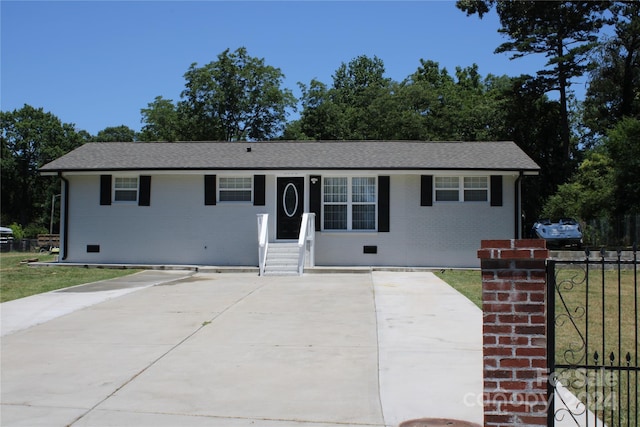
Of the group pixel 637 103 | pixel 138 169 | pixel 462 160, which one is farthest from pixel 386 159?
pixel 637 103

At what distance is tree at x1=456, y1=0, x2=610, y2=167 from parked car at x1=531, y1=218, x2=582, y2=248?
1121 cm

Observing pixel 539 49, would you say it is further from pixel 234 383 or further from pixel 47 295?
pixel 234 383

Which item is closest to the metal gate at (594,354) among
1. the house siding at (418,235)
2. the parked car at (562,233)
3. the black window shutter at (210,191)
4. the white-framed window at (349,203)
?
the house siding at (418,235)

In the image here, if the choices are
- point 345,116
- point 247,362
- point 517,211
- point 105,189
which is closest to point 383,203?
point 517,211

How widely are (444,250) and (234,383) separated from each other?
13840 millimetres

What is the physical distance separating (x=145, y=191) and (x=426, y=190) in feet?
30.5

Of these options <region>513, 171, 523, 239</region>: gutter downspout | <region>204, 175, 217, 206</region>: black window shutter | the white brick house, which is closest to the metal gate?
<region>513, 171, 523, 239</region>: gutter downspout

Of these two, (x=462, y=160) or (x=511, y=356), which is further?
(x=462, y=160)

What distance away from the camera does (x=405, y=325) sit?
32.4 ft

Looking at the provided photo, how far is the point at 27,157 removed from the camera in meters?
59.6

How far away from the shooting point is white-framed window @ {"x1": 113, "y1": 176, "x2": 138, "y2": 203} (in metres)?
20.7

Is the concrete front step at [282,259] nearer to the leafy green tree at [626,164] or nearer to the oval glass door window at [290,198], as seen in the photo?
the oval glass door window at [290,198]

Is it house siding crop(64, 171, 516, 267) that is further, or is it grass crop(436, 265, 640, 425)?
house siding crop(64, 171, 516, 267)

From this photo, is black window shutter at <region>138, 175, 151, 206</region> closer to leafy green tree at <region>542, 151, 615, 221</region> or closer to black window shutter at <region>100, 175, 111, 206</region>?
black window shutter at <region>100, 175, 111, 206</region>
